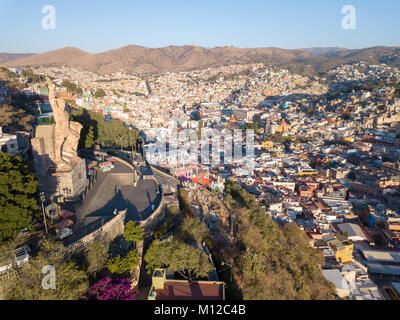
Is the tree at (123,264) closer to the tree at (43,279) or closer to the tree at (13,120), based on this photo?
the tree at (43,279)

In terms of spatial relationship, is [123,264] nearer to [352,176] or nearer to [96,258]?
[96,258]

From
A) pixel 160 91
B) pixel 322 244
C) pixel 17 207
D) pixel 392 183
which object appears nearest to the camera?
A: pixel 17 207

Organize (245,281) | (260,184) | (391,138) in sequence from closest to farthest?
(245,281), (260,184), (391,138)

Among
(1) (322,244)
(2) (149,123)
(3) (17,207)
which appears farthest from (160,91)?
(3) (17,207)

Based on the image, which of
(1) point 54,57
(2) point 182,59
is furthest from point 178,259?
(2) point 182,59

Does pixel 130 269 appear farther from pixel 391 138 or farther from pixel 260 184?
pixel 391 138

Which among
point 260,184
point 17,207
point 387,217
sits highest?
point 17,207
